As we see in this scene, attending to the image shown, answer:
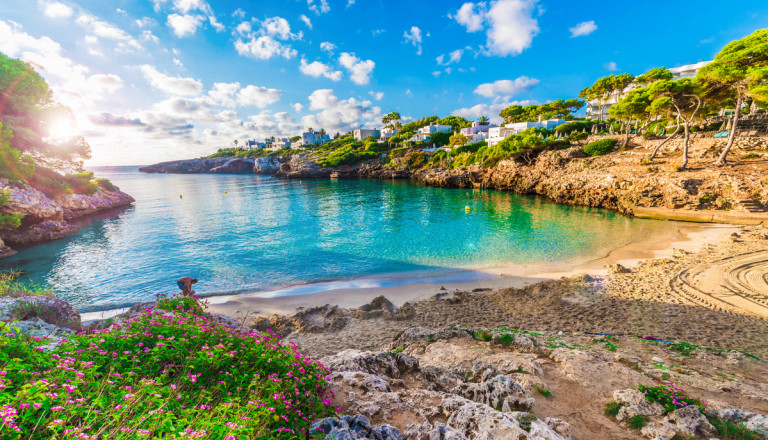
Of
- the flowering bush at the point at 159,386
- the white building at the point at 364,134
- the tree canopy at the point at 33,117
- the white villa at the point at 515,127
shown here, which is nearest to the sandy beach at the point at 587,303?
the flowering bush at the point at 159,386

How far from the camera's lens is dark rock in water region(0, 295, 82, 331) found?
7.75 m

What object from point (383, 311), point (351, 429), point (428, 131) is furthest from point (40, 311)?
point (428, 131)

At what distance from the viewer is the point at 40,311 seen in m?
8.33

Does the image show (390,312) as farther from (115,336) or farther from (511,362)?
(115,336)

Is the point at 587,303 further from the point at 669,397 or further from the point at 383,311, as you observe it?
the point at 383,311

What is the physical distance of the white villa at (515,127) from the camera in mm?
71438

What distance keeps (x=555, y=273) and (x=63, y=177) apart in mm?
51866

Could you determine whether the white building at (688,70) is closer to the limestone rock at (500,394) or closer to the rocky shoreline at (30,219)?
the limestone rock at (500,394)

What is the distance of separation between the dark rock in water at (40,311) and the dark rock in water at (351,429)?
9.00 m

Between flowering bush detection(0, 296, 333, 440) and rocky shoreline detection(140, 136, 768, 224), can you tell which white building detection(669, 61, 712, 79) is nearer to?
rocky shoreline detection(140, 136, 768, 224)

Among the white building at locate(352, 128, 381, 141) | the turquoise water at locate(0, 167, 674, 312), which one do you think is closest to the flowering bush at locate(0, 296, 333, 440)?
the turquoise water at locate(0, 167, 674, 312)

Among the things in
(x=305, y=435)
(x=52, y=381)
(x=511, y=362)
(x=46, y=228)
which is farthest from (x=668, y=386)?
(x=46, y=228)

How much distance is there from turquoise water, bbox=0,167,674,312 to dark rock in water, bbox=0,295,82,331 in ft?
20.8

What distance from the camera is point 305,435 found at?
360 centimetres
